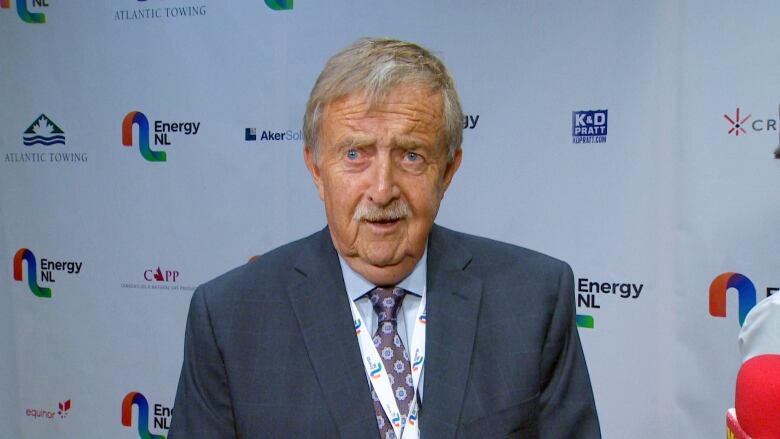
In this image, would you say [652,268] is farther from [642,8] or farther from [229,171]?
[229,171]

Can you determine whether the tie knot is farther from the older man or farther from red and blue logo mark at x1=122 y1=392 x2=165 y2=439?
red and blue logo mark at x1=122 y1=392 x2=165 y2=439

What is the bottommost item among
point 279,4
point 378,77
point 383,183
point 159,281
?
point 159,281

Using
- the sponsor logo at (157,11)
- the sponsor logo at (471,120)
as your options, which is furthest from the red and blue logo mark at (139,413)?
the sponsor logo at (471,120)

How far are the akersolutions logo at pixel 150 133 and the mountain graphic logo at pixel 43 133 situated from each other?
363 millimetres

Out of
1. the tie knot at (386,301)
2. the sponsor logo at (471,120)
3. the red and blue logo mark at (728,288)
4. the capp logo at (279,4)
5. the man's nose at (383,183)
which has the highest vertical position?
the capp logo at (279,4)

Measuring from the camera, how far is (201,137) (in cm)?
325

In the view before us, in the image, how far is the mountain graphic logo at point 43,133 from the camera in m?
3.53

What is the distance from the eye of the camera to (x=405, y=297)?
1.54m

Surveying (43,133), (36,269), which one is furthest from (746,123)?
(36,269)

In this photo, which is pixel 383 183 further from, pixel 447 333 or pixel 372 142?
pixel 447 333

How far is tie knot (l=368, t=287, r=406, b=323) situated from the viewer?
150cm

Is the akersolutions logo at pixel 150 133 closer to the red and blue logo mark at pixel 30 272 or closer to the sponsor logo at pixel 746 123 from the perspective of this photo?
the red and blue logo mark at pixel 30 272

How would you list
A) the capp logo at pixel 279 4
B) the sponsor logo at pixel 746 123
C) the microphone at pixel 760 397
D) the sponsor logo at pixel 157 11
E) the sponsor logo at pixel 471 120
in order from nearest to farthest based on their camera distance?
the microphone at pixel 760 397 < the sponsor logo at pixel 746 123 < the sponsor logo at pixel 471 120 < the capp logo at pixel 279 4 < the sponsor logo at pixel 157 11

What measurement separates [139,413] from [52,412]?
0.51 metres
